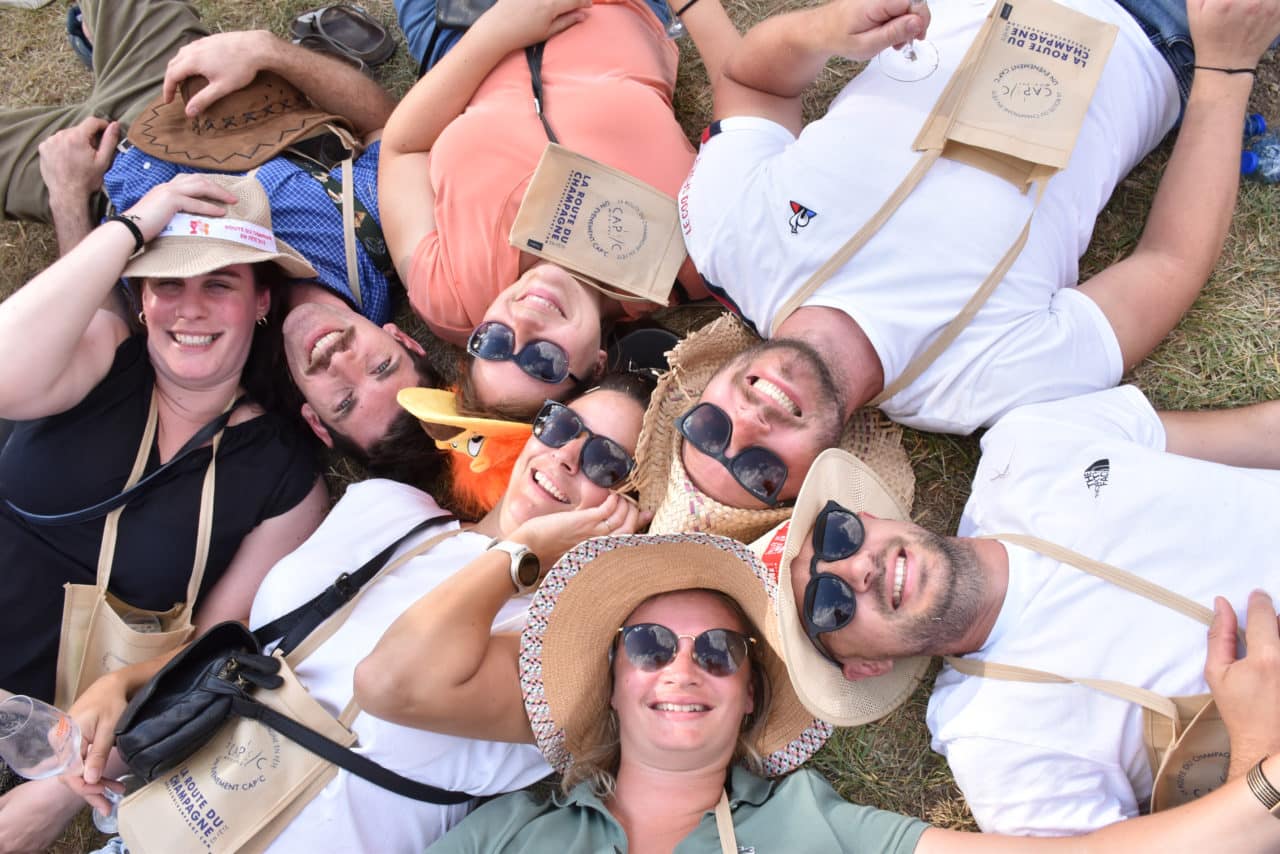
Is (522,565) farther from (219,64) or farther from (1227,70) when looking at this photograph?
(1227,70)

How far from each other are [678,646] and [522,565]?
64cm

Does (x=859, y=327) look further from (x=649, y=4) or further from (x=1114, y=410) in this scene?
(x=649, y=4)

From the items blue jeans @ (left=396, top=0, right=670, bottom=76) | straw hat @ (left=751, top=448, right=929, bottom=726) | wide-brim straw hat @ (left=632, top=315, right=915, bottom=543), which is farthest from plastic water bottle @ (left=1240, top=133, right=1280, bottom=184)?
blue jeans @ (left=396, top=0, right=670, bottom=76)

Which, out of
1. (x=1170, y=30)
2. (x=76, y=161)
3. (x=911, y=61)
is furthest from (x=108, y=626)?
(x=1170, y=30)

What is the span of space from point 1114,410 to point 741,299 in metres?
1.44

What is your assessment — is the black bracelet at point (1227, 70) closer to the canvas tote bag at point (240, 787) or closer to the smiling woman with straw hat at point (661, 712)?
the smiling woman with straw hat at point (661, 712)

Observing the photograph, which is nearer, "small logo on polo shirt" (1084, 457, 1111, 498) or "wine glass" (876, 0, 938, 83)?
"small logo on polo shirt" (1084, 457, 1111, 498)

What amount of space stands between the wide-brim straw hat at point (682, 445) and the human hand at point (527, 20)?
5.03 feet

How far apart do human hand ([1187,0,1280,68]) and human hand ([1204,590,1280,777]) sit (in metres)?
2.09

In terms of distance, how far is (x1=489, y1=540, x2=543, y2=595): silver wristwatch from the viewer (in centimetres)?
322

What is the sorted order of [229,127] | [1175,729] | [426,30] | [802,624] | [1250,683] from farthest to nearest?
[426,30]
[229,127]
[802,624]
[1175,729]
[1250,683]

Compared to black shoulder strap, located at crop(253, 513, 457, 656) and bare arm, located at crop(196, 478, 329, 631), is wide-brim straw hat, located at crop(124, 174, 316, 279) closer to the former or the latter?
bare arm, located at crop(196, 478, 329, 631)

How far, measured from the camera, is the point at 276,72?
4262 mm

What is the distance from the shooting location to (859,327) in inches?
130
